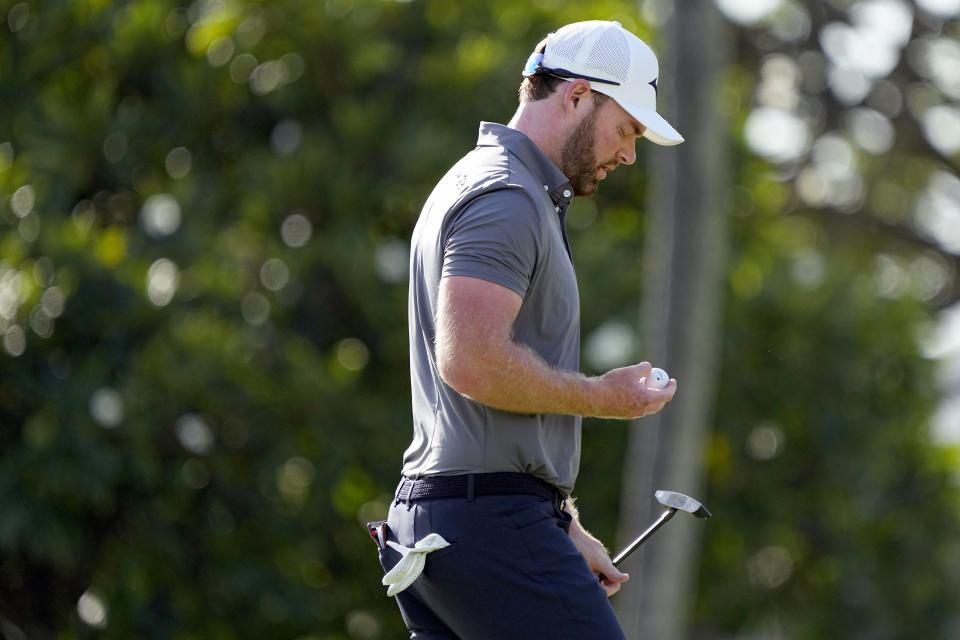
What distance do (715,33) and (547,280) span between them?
6.73 meters

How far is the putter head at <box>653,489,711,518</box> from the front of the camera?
11.4 feet

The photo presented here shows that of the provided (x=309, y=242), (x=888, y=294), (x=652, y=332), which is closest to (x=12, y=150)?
(x=309, y=242)

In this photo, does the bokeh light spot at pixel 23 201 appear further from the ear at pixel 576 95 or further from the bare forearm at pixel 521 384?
the bare forearm at pixel 521 384

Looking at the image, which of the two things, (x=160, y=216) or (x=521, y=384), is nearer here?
(x=521, y=384)

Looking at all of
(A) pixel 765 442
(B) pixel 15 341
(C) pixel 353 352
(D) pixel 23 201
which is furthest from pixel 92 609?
(A) pixel 765 442

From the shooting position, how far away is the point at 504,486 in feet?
10.3

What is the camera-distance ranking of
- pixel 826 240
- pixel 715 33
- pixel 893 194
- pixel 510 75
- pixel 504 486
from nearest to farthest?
pixel 504 486 → pixel 715 33 → pixel 510 75 → pixel 826 240 → pixel 893 194

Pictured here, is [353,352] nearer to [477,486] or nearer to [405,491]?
[405,491]

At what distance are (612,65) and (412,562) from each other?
47.1 inches

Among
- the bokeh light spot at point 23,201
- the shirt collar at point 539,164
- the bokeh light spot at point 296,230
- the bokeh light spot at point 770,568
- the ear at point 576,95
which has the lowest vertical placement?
the bokeh light spot at point 770,568

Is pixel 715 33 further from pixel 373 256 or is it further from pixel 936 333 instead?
pixel 936 333

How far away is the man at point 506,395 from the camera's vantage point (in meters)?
3.05

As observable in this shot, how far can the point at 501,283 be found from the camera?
304 centimetres

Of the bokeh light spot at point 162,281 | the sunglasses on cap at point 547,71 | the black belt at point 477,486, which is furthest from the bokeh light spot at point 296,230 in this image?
the black belt at point 477,486
